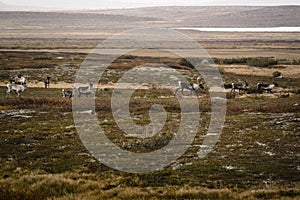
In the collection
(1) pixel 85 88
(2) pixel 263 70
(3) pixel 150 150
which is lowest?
(3) pixel 150 150

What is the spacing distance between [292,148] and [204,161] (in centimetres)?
459

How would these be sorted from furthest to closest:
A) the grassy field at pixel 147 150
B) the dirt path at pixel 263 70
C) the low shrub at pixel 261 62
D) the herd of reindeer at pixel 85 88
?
the low shrub at pixel 261 62, the dirt path at pixel 263 70, the herd of reindeer at pixel 85 88, the grassy field at pixel 147 150

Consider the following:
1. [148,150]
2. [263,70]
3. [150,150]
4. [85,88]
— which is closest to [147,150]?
[148,150]

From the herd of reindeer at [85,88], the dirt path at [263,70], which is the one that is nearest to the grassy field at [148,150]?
the herd of reindeer at [85,88]

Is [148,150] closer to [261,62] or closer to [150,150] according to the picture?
[150,150]

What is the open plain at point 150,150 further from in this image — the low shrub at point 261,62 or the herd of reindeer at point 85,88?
the low shrub at point 261,62

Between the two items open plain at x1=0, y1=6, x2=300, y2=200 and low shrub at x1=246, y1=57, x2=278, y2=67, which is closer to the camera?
open plain at x1=0, y1=6, x2=300, y2=200

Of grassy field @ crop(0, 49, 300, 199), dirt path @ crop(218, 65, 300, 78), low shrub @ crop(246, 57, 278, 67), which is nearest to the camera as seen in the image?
grassy field @ crop(0, 49, 300, 199)

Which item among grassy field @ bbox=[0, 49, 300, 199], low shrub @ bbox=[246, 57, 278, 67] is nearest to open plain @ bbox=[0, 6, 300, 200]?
grassy field @ bbox=[0, 49, 300, 199]

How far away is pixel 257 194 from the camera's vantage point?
12.9 metres

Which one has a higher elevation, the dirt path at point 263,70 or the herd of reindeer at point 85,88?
the dirt path at point 263,70

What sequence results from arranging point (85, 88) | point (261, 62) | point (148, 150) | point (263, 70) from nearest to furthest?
point (148, 150) < point (85, 88) < point (263, 70) < point (261, 62)

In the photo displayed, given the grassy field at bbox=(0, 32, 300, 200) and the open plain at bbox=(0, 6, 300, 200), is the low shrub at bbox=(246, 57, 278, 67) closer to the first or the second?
the open plain at bbox=(0, 6, 300, 200)

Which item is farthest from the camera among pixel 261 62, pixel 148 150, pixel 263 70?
pixel 261 62
